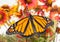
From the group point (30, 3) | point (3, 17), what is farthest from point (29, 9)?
point (3, 17)

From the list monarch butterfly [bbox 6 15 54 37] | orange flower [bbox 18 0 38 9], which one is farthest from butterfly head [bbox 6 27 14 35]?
orange flower [bbox 18 0 38 9]

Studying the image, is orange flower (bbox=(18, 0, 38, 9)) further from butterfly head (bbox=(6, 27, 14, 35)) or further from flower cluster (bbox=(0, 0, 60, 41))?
butterfly head (bbox=(6, 27, 14, 35))

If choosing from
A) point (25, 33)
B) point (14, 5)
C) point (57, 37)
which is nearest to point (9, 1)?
point (14, 5)

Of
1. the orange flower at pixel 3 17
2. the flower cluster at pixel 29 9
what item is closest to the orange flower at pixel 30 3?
the flower cluster at pixel 29 9

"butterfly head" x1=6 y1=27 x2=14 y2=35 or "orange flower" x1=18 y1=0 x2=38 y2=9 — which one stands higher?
"orange flower" x1=18 y1=0 x2=38 y2=9

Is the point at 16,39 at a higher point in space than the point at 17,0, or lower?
lower

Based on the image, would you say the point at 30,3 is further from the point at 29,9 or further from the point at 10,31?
the point at 10,31

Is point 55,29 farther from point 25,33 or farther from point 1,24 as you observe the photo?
point 1,24

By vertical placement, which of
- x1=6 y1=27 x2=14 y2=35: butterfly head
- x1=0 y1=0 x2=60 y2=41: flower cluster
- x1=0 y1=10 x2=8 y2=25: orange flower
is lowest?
x1=6 y1=27 x2=14 y2=35: butterfly head
